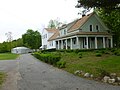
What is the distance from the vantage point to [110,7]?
23.4m

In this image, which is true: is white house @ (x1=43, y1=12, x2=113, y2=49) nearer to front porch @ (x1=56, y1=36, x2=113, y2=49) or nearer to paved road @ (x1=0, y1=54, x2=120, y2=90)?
front porch @ (x1=56, y1=36, x2=113, y2=49)

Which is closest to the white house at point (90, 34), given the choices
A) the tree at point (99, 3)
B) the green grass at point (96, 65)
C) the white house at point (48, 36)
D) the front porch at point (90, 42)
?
the front porch at point (90, 42)

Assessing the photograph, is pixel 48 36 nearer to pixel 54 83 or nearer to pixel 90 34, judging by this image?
pixel 90 34

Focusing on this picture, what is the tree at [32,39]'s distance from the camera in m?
103

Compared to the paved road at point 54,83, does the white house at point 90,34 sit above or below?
above

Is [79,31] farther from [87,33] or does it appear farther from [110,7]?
[110,7]

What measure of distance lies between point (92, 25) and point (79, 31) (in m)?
3.26

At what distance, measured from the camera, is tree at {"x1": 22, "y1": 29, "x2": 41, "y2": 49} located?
10294cm

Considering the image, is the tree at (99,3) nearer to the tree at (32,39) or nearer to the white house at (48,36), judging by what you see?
the white house at (48,36)

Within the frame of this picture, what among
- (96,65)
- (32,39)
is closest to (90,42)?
(96,65)

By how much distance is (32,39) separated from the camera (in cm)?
10306

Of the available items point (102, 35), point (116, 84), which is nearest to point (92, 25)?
point (102, 35)

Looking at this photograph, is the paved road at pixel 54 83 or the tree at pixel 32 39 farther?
the tree at pixel 32 39

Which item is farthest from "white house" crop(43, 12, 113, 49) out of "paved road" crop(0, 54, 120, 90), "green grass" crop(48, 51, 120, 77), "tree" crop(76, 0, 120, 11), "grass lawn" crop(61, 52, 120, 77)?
"paved road" crop(0, 54, 120, 90)
